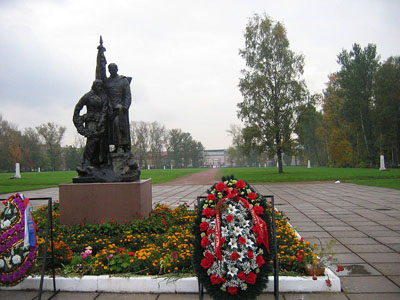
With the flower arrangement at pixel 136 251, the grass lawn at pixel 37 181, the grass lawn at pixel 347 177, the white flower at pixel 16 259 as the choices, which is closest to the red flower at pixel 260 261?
the flower arrangement at pixel 136 251

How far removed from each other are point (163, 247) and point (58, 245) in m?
1.32

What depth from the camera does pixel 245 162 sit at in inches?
3866

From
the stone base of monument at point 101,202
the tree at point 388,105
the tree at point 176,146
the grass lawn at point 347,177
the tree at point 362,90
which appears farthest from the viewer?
the tree at point 176,146

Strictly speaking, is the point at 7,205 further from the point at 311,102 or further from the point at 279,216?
the point at 311,102

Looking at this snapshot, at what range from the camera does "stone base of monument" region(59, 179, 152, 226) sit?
5230 mm

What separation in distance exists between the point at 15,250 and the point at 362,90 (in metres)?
42.3

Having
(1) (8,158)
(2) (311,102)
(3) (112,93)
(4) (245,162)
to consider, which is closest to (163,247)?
(3) (112,93)

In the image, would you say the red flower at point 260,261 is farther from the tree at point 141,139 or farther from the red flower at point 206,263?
the tree at point 141,139

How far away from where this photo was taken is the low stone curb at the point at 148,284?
122 inches

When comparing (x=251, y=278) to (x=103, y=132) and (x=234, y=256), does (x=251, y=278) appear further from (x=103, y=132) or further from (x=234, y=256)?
(x=103, y=132)

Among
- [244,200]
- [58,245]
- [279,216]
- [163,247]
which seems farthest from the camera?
[279,216]

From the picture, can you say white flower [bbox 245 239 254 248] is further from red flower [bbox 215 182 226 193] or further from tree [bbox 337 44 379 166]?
tree [bbox 337 44 379 166]

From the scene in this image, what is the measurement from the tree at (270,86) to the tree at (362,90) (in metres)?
14.9

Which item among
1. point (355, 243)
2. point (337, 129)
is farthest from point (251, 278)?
point (337, 129)
